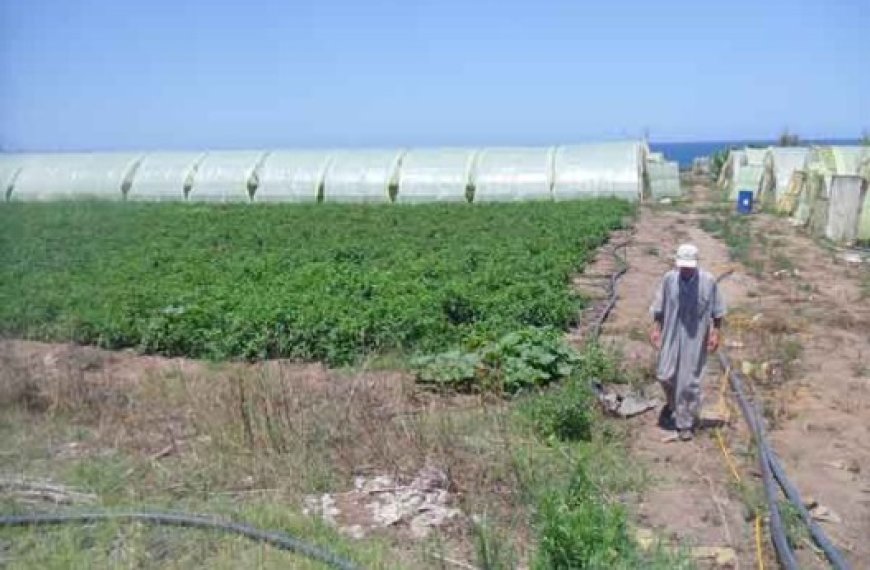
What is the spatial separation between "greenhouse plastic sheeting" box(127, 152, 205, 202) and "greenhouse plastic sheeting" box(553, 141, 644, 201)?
12498 mm

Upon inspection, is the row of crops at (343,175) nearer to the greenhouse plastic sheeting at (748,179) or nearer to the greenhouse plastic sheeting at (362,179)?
the greenhouse plastic sheeting at (362,179)

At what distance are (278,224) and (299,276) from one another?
27.8ft

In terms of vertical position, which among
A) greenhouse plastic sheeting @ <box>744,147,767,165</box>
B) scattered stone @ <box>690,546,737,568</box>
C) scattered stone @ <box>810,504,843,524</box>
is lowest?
scattered stone @ <box>810,504,843,524</box>

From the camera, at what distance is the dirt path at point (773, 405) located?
525cm

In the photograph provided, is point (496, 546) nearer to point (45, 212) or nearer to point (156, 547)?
point (156, 547)

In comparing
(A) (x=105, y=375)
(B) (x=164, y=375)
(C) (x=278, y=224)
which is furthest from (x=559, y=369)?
(C) (x=278, y=224)

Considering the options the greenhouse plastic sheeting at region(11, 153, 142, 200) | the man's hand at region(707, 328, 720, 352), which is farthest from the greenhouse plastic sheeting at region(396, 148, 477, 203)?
the man's hand at region(707, 328, 720, 352)

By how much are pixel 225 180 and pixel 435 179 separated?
7217 millimetres

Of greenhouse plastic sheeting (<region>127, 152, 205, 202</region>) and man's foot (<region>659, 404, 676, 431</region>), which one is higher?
man's foot (<region>659, 404, 676, 431</region>)

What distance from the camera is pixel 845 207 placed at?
1738 cm

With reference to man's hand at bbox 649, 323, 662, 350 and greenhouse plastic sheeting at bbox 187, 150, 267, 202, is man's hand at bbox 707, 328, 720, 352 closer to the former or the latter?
man's hand at bbox 649, 323, 662, 350

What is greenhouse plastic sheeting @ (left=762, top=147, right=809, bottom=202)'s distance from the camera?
82.1ft

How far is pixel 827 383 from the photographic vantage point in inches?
320

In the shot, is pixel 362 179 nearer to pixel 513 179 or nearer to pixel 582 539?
pixel 513 179
